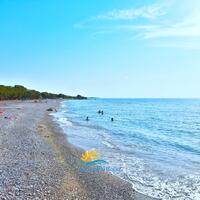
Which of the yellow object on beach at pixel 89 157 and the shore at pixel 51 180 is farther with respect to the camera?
the yellow object on beach at pixel 89 157

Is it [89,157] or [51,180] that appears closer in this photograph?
[51,180]

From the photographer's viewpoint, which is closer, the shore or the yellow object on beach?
the shore

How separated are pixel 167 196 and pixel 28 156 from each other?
381 inches

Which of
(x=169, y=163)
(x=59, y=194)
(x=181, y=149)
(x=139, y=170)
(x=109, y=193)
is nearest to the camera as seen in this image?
(x=59, y=194)

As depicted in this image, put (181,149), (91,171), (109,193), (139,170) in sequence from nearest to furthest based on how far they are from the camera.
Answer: (109,193) < (91,171) < (139,170) < (181,149)

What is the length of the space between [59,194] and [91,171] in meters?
5.81

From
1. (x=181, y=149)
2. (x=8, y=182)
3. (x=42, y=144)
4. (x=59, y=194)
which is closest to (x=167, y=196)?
(x=59, y=194)

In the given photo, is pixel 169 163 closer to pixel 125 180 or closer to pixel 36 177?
pixel 125 180

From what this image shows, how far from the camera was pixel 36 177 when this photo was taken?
51.5 ft

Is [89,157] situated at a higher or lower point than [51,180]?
lower

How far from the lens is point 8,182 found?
1447cm

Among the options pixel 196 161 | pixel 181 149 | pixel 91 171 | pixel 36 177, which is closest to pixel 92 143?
pixel 181 149

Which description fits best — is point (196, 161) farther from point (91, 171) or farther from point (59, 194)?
point (59, 194)

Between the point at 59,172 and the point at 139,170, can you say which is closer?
the point at 59,172
